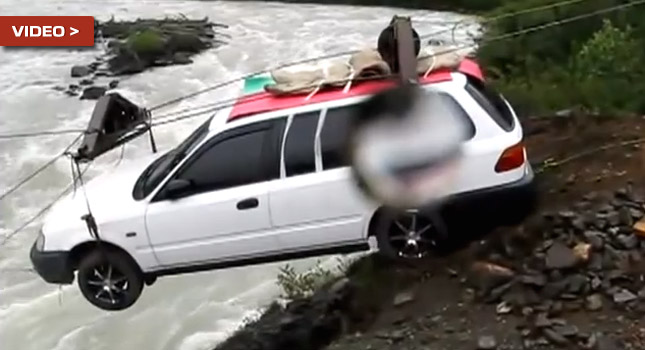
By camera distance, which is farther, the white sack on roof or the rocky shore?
the rocky shore

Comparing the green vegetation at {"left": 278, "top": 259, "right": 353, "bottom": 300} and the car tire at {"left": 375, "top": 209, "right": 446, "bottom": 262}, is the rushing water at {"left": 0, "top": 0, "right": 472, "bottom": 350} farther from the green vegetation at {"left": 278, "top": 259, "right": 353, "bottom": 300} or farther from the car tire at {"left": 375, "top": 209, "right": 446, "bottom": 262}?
the car tire at {"left": 375, "top": 209, "right": 446, "bottom": 262}

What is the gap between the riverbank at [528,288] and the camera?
6328 millimetres

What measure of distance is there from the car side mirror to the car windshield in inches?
4.3

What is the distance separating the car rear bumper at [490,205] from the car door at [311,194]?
64 cm

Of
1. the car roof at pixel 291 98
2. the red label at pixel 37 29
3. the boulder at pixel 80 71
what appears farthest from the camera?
the boulder at pixel 80 71

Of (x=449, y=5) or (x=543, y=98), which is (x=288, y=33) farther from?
(x=543, y=98)

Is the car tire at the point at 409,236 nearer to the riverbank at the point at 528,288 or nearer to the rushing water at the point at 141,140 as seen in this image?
the riverbank at the point at 528,288

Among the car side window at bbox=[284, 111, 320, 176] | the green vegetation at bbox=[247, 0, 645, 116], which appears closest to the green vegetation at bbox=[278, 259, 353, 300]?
the car side window at bbox=[284, 111, 320, 176]

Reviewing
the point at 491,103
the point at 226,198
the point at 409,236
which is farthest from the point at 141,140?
the point at 491,103

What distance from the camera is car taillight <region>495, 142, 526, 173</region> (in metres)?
6.41

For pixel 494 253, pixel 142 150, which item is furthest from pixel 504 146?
pixel 142 150

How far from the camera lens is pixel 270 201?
6445 millimetres

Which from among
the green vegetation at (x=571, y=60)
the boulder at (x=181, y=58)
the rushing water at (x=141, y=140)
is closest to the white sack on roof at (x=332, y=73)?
the rushing water at (x=141, y=140)

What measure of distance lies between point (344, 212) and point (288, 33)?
1763 cm
